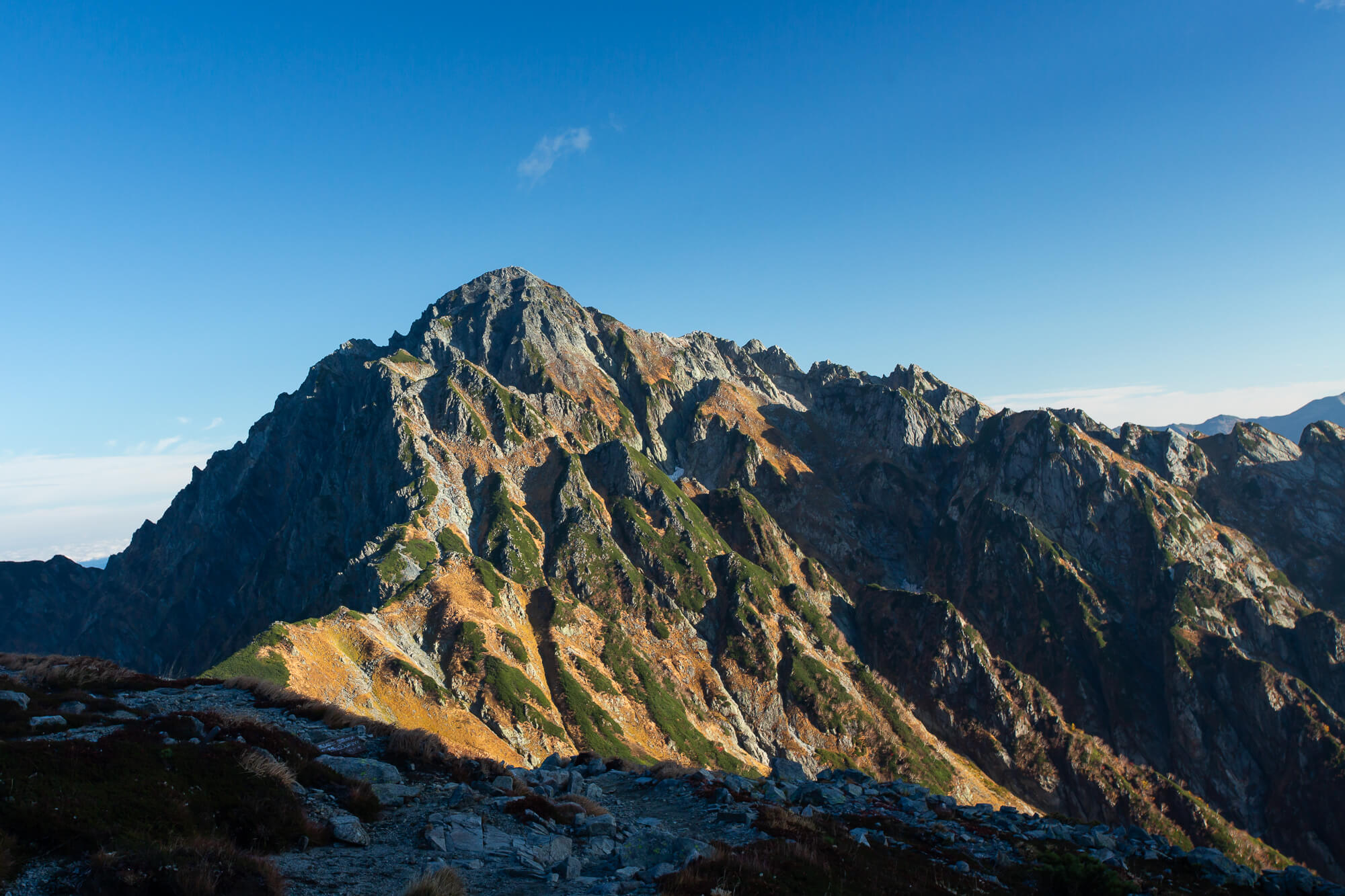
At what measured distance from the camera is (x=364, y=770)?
76.6 feet

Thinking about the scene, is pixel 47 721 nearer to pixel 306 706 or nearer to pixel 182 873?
pixel 306 706

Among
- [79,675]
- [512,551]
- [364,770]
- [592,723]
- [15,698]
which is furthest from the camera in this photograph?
[512,551]

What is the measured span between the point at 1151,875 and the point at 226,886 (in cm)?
3674

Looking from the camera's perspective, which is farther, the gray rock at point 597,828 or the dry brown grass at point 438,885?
the gray rock at point 597,828

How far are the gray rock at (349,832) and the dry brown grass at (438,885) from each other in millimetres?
3790

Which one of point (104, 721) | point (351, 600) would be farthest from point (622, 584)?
point (104, 721)

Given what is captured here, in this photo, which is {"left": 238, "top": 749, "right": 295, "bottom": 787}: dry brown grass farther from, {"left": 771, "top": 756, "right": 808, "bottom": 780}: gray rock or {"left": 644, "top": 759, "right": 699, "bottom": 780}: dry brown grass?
{"left": 771, "top": 756, "right": 808, "bottom": 780}: gray rock

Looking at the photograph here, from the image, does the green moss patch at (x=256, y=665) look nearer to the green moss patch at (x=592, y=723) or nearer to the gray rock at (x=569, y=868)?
the green moss patch at (x=592, y=723)

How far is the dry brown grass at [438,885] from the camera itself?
14.1m

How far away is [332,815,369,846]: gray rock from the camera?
1803cm

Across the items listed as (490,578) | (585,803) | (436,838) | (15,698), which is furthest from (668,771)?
(490,578)

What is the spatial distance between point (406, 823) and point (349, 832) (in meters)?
2.53

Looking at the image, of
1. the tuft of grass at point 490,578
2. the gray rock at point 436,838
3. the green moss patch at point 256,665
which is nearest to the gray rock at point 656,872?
the gray rock at point 436,838

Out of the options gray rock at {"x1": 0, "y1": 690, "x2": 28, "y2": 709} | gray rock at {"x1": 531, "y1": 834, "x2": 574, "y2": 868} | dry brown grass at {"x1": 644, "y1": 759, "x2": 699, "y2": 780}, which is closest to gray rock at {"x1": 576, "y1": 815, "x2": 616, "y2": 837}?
gray rock at {"x1": 531, "y1": 834, "x2": 574, "y2": 868}
